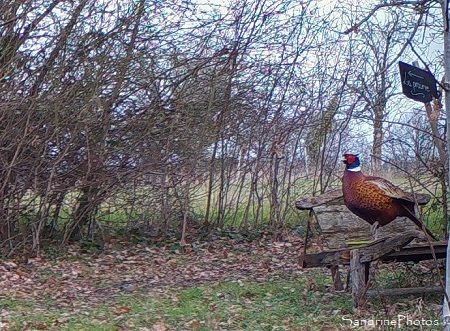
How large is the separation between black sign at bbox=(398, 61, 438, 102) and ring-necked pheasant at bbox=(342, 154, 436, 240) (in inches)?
83.2

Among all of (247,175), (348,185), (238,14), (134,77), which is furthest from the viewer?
(247,175)

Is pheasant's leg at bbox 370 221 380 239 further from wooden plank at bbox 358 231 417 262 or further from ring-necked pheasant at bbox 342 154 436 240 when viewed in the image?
wooden plank at bbox 358 231 417 262

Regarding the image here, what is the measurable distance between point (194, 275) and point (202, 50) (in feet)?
12.2

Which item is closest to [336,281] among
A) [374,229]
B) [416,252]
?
[374,229]

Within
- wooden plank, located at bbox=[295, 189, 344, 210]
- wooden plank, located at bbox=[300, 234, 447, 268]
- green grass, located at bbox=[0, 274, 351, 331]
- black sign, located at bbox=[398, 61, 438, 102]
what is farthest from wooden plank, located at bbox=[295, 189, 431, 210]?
black sign, located at bbox=[398, 61, 438, 102]

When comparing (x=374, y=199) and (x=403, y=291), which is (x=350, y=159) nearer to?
(x=374, y=199)

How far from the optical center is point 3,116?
336 inches

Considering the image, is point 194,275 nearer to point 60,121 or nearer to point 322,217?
point 322,217

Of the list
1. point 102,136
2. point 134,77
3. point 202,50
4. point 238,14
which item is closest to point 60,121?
point 102,136

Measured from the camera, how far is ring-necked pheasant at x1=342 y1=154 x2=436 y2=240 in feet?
20.1

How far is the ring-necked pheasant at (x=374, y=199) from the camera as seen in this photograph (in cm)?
611

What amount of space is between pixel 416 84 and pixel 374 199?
85.9 inches

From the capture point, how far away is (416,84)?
4.07 metres

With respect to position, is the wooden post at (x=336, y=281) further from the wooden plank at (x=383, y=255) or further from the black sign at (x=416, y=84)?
the black sign at (x=416, y=84)
